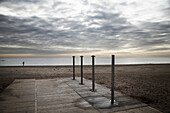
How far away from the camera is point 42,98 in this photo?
562 cm

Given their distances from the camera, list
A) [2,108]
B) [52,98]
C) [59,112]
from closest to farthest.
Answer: [59,112]
[2,108]
[52,98]

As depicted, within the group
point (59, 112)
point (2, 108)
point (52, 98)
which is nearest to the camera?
point (59, 112)

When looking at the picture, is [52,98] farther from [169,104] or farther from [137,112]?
[169,104]

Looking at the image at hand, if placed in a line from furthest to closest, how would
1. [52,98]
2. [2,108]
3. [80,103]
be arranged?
[52,98] < [80,103] < [2,108]

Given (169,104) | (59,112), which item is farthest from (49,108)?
(169,104)

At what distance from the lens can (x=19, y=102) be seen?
16.8 ft

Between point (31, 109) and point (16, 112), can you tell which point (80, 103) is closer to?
point (31, 109)

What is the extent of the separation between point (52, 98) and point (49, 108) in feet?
3.57

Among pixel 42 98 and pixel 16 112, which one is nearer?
pixel 16 112

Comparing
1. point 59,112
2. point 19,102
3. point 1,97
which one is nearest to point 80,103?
point 59,112

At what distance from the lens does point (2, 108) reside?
452 cm

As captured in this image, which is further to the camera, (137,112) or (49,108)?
(49,108)

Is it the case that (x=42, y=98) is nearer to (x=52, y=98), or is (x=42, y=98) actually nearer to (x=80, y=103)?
(x=52, y=98)

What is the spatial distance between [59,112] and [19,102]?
6.48 feet
